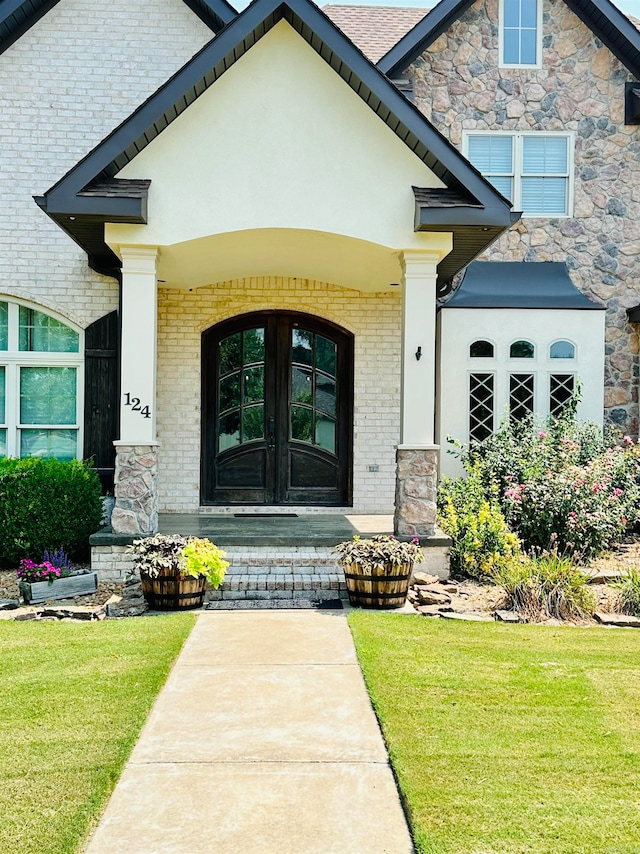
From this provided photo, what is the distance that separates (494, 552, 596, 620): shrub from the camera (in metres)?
6.71

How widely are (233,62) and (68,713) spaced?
6.19m

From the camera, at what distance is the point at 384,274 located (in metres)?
9.55

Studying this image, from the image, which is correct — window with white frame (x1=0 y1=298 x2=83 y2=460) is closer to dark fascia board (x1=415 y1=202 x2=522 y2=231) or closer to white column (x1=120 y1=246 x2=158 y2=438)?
white column (x1=120 y1=246 x2=158 y2=438)

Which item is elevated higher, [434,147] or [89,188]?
[434,147]

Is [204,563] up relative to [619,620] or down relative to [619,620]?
up

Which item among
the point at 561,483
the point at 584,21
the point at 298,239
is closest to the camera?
the point at 298,239

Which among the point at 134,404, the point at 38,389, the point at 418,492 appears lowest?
the point at 418,492

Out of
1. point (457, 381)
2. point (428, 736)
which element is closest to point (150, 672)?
point (428, 736)

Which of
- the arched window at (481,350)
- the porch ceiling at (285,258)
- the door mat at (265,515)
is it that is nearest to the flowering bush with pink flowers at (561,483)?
the arched window at (481,350)

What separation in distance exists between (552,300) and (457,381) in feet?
5.54

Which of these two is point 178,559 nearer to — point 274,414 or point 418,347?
point 418,347

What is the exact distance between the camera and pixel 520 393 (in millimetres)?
10742

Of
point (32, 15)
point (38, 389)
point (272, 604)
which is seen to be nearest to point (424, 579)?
point (272, 604)

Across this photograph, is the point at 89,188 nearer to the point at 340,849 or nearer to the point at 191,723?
the point at 191,723
